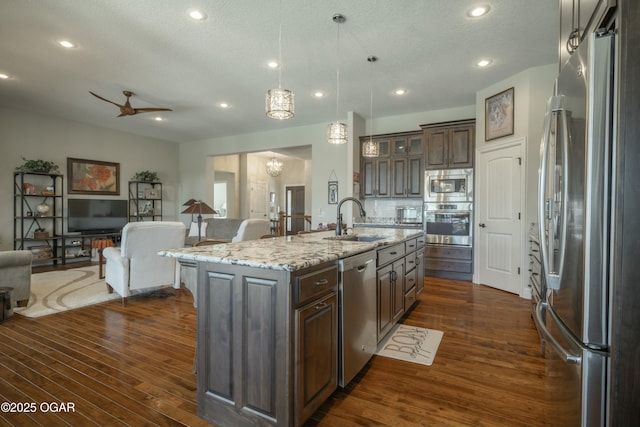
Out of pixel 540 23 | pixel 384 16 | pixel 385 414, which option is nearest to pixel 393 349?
pixel 385 414

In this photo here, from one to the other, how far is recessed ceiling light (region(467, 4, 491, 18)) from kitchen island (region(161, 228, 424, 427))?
2.70m

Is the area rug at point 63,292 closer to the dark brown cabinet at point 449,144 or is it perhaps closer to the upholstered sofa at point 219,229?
the upholstered sofa at point 219,229

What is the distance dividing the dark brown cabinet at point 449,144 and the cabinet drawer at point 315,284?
4.10 metres

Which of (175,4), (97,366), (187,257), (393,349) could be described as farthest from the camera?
(175,4)

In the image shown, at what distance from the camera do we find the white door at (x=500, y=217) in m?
4.24

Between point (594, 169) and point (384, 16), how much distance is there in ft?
8.57

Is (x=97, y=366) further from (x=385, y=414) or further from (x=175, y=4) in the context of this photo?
(x=175, y=4)

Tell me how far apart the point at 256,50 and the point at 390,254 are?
282 centimetres

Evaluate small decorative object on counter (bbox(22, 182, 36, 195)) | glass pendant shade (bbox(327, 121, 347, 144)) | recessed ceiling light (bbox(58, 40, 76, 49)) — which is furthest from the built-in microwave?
small decorative object on counter (bbox(22, 182, 36, 195))

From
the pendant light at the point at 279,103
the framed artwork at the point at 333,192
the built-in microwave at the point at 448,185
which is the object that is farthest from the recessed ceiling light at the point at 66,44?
the built-in microwave at the point at 448,185

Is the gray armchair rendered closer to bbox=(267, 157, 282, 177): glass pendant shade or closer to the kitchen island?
the kitchen island

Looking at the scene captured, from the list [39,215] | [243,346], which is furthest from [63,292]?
[243,346]

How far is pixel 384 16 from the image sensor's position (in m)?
2.95

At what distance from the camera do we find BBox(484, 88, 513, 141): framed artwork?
4320mm
